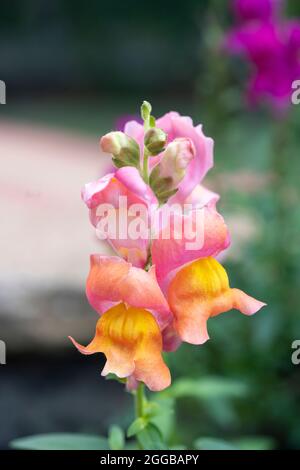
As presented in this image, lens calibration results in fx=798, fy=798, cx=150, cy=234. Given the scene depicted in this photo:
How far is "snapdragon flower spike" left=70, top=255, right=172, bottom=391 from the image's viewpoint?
76 centimetres

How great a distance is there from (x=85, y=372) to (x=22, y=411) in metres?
0.22

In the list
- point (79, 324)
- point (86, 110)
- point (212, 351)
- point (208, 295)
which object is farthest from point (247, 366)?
point (86, 110)

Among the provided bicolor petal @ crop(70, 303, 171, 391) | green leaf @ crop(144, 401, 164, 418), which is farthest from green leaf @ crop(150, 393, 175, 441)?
bicolor petal @ crop(70, 303, 171, 391)

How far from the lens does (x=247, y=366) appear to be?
1.82m

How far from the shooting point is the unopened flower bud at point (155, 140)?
77cm

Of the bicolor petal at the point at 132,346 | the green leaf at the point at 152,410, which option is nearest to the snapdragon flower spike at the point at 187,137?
the bicolor petal at the point at 132,346

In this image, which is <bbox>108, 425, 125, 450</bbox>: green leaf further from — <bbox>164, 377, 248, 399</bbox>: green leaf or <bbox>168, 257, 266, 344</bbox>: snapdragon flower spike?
<bbox>168, 257, 266, 344</bbox>: snapdragon flower spike

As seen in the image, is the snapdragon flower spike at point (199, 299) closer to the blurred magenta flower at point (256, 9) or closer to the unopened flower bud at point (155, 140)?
the unopened flower bud at point (155, 140)

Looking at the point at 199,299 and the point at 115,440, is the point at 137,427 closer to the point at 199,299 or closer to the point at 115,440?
the point at 115,440

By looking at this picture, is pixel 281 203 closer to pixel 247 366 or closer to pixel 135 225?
pixel 247 366

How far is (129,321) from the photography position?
2.55ft

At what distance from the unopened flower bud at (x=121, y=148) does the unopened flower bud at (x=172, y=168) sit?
0.03m

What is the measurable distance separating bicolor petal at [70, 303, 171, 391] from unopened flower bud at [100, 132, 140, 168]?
0.48 ft

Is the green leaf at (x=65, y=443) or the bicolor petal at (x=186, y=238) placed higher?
the bicolor petal at (x=186, y=238)
